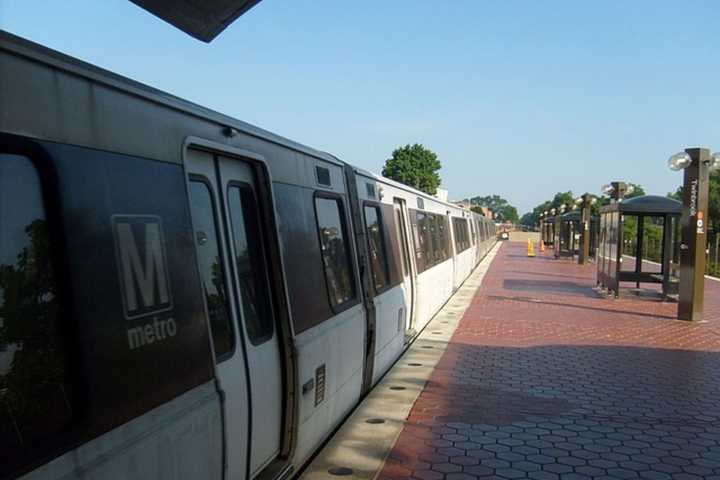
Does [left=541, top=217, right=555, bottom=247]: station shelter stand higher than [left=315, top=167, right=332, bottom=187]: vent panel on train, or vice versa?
[left=315, top=167, right=332, bottom=187]: vent panel on train

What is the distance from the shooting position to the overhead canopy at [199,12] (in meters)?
5.29

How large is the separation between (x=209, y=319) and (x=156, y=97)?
3.62 ft

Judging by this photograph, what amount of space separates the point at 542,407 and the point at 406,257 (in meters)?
3.83

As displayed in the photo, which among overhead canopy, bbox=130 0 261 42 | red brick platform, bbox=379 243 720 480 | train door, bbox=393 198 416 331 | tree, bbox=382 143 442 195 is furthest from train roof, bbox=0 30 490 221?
tree, bbox=382 143 442 195

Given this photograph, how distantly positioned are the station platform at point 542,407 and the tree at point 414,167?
8024 centimetres

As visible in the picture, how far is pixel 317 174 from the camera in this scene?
18.5 ft

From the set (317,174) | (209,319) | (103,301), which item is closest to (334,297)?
(317,174)

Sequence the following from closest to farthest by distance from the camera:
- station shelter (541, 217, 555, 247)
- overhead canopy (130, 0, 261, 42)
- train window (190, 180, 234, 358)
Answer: train window (190, 180, 234, 358), overhead canopy (130, 0, 261, 42), station shelter (541, 217, 555, 247)

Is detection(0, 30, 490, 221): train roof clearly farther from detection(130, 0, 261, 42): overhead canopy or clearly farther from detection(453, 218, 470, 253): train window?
detection(453, 218, 470, 253): train window

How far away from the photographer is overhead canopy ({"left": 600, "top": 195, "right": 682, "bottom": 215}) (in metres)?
15.3

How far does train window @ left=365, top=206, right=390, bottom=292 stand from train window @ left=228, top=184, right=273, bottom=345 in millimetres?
3055

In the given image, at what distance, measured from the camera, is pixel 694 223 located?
41.9 ft

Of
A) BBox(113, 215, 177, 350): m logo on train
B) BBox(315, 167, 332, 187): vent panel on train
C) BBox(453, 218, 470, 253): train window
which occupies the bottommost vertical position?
BBox(453, 218, 470, 253): train window

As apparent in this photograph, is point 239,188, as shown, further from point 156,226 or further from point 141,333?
point 141,333
